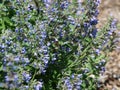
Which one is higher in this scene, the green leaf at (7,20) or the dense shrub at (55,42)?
the green leaf at (7,20)

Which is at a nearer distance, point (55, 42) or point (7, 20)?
point (55, 42)

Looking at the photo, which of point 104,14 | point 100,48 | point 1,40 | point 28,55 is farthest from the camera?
point 104,14

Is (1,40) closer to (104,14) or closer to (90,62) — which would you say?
(90,62)

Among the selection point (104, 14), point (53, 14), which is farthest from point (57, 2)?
point (104, 14)

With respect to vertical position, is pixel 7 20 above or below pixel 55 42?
above

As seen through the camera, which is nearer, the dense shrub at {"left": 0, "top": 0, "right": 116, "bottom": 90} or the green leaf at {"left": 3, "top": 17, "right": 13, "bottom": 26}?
the dense shrub at {"left": 0, "top": 0, "right": 116, "bottom": 90}

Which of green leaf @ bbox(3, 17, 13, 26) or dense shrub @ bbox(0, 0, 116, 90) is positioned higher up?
green leaf @ bbox(3, 17, 13, 26)

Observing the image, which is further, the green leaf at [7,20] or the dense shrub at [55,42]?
the green leaf at [7,20]

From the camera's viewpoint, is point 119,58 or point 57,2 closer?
point 57,2
